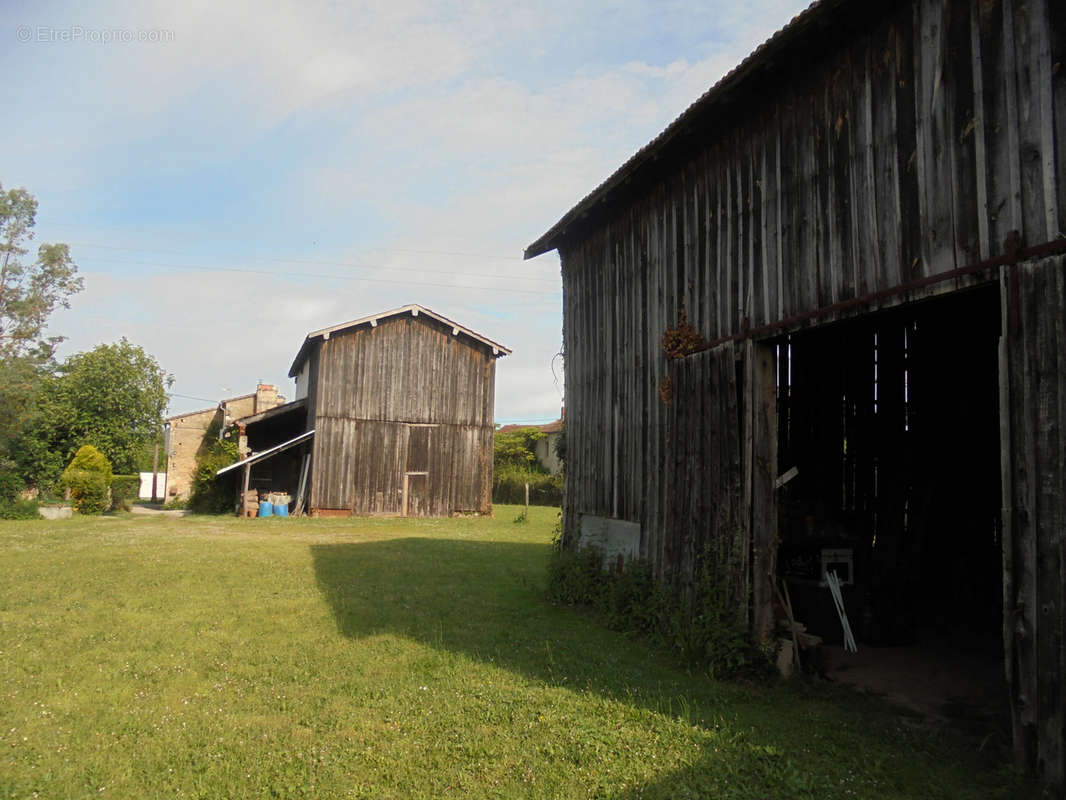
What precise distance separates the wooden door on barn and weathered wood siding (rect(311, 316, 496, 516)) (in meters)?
0.04

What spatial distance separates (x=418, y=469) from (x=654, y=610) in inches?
748

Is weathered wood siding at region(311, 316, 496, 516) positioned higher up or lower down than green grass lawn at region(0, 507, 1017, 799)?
higher up

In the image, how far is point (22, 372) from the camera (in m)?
28.4

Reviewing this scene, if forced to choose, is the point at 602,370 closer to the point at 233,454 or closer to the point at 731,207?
the point at 731,207

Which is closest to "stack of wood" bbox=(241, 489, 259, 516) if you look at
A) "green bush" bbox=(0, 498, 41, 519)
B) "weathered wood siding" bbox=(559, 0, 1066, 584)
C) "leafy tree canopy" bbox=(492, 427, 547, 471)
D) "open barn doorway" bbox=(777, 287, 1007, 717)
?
"green bush" bbox=(0, 498, 41, 519)

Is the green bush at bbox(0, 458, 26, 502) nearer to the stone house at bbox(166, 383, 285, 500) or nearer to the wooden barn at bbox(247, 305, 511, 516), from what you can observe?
the wooden barn at bbox(247, 305, 511, 516)

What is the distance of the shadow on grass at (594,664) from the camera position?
4.39 meters

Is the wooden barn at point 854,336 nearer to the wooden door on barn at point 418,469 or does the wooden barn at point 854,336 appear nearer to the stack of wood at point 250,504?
the wooden door on barn at point 418,469

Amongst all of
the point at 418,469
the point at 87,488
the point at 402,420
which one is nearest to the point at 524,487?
the point at 418,469

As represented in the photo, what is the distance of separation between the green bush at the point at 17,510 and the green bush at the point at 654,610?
21.1 metres

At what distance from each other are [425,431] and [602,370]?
55.6 feet

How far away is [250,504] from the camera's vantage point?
25.6 meters

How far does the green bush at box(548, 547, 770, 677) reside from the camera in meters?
6.46

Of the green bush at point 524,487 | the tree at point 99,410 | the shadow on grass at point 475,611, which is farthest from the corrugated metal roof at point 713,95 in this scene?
the tree at point 99,410
